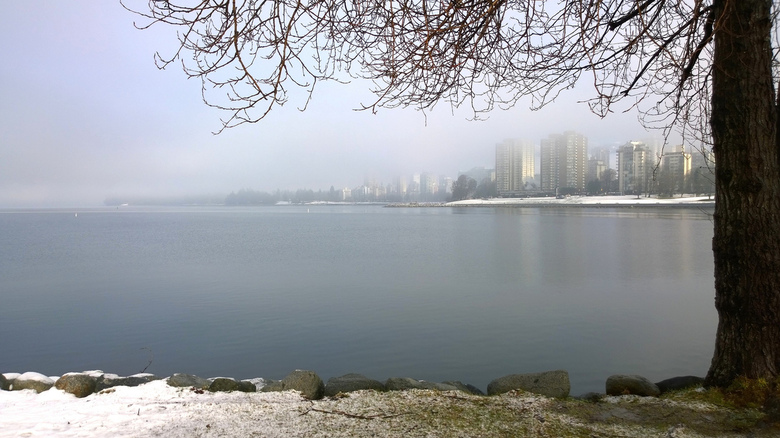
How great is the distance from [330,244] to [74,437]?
2772cm

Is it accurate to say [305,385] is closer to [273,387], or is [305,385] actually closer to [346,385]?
[346,385]

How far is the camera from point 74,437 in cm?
392

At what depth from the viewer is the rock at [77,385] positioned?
554 centimetres

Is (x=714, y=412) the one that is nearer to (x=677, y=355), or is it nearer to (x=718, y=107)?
(x=718, y=107)

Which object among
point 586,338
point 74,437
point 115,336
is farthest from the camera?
point 115,336

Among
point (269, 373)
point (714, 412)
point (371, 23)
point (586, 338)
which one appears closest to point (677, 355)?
point (586, 338)

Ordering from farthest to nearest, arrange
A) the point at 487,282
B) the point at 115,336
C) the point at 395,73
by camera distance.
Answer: the point at 487,282 < the point at 115,336 < the point at 395,73

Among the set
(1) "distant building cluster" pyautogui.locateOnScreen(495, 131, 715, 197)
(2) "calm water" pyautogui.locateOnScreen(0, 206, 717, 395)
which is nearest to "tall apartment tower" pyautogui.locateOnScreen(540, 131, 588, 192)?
(1) "distant building cluster" pyautogui.locateOnScreen(495, 131, 715, 197)

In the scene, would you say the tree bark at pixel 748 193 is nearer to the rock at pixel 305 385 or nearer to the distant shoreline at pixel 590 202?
the rock at pixel 305 385

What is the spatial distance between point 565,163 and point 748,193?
86236mm

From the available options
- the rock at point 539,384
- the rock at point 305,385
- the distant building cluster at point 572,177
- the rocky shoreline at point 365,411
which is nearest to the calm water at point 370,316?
the rock at point 539,384

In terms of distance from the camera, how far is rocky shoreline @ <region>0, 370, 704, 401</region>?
5.30 meters

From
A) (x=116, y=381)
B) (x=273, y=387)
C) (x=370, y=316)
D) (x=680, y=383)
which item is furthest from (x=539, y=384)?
(x=370, y=316)

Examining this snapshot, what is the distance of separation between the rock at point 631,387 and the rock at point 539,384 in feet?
1.53
